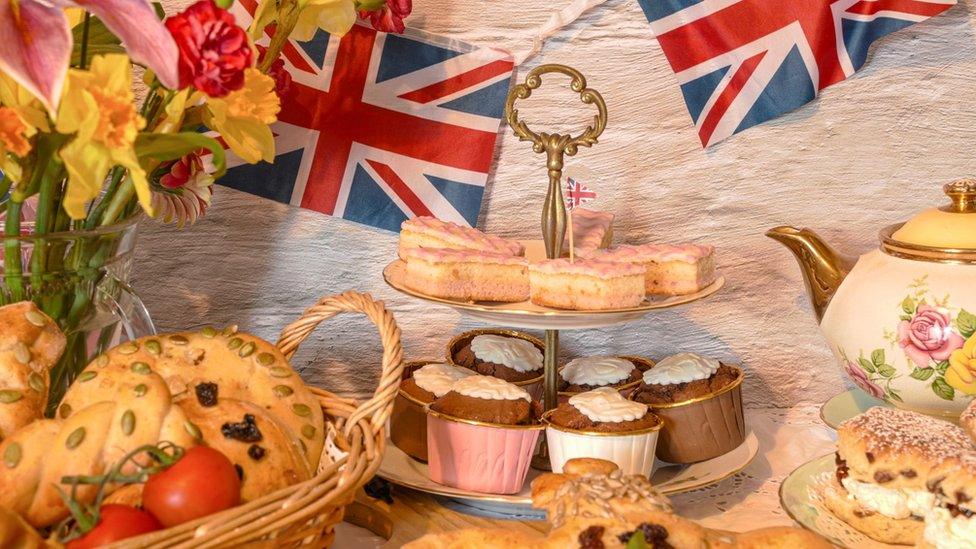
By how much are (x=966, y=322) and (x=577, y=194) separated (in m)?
0.59

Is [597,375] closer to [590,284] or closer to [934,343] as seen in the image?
[590,284]

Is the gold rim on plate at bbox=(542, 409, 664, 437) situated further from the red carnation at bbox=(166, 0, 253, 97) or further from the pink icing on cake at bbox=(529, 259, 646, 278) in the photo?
the red carnation at bbox=(166, 0, 253, 97)

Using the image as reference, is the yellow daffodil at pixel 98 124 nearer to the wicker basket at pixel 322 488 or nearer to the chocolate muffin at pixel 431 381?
the wicker basket at pixel 322 488

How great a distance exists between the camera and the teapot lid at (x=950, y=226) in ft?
4.29

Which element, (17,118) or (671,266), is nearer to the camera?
(17,118)

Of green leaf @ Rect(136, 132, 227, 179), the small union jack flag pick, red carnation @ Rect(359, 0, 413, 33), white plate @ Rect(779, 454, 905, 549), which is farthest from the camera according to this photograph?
the small union jack flag pick

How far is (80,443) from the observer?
3.13ft

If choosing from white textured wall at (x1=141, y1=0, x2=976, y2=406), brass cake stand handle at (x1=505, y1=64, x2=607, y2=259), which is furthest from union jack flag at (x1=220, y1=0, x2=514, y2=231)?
brass cake stand handle at (x1=505, y1=64, x2=607, y2=259)

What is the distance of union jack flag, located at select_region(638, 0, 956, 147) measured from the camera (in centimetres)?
155

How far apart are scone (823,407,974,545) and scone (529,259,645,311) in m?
0.29

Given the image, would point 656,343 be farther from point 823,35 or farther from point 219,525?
point 219,525

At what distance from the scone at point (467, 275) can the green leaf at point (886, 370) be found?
1.52ft

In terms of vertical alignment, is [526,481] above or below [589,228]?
below

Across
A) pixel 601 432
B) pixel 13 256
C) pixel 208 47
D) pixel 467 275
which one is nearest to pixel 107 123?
pixel 208 47
